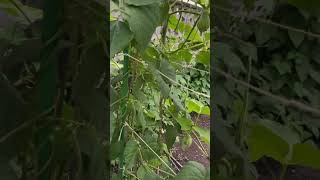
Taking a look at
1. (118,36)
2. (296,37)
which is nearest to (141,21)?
(118,36)

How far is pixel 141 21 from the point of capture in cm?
63

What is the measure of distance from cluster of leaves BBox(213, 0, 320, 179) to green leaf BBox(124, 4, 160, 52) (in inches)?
5.0

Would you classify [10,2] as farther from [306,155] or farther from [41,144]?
[306,155]

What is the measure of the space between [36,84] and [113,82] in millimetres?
350

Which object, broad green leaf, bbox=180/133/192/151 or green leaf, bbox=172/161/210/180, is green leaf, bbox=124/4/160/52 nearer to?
green leaf, bbox=172/161/210/180

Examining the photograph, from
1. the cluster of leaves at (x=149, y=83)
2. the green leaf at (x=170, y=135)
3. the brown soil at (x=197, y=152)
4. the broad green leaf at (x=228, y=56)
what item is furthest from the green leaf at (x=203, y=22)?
the brown soil at (x=197, y=152)

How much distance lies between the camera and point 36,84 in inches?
19.9

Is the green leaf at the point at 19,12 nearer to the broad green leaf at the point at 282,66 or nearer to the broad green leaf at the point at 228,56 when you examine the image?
the broad green leaf at the point at 228,56

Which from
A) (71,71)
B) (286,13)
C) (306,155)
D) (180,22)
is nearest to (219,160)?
(306,155)

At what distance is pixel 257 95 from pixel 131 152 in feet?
1.00

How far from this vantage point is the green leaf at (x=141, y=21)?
2.07ft

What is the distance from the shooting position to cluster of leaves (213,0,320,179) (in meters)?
0.57

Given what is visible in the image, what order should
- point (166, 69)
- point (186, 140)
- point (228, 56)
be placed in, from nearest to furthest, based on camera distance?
point (228, 56), point (166, 69), point (186, 140)

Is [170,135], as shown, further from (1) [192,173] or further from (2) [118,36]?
(2) [118,36]
